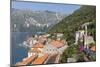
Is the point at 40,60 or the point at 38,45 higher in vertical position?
the point at 38,45

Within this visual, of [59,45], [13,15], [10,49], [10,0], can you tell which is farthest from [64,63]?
[10,0]

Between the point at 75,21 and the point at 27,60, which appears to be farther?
the point at 75,21

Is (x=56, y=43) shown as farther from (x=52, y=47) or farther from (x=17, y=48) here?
(x=17, y=48)

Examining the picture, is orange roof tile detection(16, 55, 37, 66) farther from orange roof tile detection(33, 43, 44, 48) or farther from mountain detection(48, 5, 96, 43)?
mountain detection(48, 5, 96, 43)

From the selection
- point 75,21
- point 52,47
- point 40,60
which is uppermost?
point 75,21

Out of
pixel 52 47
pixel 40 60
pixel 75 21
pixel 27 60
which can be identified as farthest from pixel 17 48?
pixel 75 21
